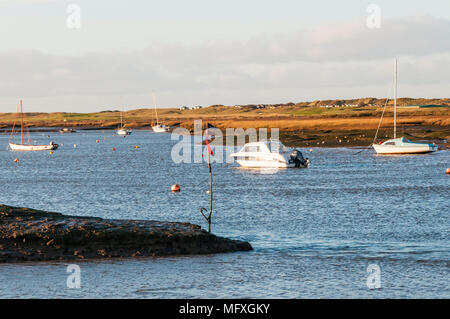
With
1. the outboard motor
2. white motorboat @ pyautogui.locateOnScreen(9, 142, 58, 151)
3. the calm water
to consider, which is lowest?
the calm water

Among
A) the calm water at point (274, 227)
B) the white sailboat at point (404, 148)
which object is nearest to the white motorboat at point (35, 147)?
the calm water at point (274, 227)

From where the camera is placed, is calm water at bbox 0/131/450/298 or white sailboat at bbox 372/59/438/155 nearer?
calm water at bbox 0/131/450/298

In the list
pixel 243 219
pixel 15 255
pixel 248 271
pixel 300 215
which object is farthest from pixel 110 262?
pixel 300 215

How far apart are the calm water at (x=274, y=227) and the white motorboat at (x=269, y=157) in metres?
1.45

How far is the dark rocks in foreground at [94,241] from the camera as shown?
22.8 meters

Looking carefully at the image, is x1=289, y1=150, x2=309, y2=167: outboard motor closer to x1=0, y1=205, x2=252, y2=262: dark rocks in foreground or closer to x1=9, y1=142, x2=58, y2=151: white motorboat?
x1=0, y1=205, x2=252, y2=262: dark rocks in foreground

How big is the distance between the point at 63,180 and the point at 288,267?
127 ft

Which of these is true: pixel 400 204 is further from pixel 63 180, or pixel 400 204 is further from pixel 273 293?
pixel 63 180

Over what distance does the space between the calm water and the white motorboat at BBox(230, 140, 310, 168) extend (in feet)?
4.76

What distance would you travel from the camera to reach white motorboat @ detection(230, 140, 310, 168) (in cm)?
6250

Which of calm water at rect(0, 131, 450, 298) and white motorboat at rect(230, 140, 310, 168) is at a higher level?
white motorboat at rect(230, 140, 310, 168)

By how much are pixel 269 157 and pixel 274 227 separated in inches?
1283

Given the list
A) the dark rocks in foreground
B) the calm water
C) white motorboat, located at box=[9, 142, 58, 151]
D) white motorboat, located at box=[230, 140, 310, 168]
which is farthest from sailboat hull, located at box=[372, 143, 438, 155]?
the dark rocks in foreground

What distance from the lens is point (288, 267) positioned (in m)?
22.1
